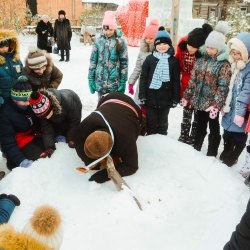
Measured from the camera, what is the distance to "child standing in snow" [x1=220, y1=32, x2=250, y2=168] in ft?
9.46

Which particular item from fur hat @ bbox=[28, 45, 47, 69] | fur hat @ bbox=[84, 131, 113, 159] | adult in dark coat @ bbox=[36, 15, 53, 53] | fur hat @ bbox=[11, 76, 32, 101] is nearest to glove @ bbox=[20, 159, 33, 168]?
fur hat @ bbox=[11, 76, 32, 101]

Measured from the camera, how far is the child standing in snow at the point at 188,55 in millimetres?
3268

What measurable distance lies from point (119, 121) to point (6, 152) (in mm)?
1349

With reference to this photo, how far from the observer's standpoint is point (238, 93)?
2.99 meters

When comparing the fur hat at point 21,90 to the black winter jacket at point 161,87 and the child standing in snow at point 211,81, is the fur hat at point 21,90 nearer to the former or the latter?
the black winter jacket at point 161,87

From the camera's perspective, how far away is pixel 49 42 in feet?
30.0

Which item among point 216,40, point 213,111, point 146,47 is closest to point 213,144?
point 213,111

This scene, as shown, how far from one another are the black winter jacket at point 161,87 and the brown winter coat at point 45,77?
1095 millimetres

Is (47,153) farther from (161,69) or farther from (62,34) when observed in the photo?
(62,34)

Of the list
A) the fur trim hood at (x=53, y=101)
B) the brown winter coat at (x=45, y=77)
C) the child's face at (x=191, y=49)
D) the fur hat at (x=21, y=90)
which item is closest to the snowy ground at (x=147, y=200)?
the fur trim hood at (x=53, y=101)

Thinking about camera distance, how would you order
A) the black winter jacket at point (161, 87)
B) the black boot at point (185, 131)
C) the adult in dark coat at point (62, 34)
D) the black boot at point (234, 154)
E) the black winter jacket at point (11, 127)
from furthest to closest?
the adult in dark coat at point (62, 34)
the black boot at point (185, 131)
the black winter jacket at point (161, 87)
the black boot at point (234, 154)
the black winter jacket at point (11, 127)

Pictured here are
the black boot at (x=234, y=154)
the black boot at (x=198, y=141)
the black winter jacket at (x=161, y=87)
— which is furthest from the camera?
the black boot at (x=198, y=141)

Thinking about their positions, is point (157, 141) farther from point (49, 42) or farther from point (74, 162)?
point (49, 42)

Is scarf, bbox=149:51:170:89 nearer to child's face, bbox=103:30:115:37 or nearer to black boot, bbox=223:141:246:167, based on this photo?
child's face, bbox=103:30:115:37
